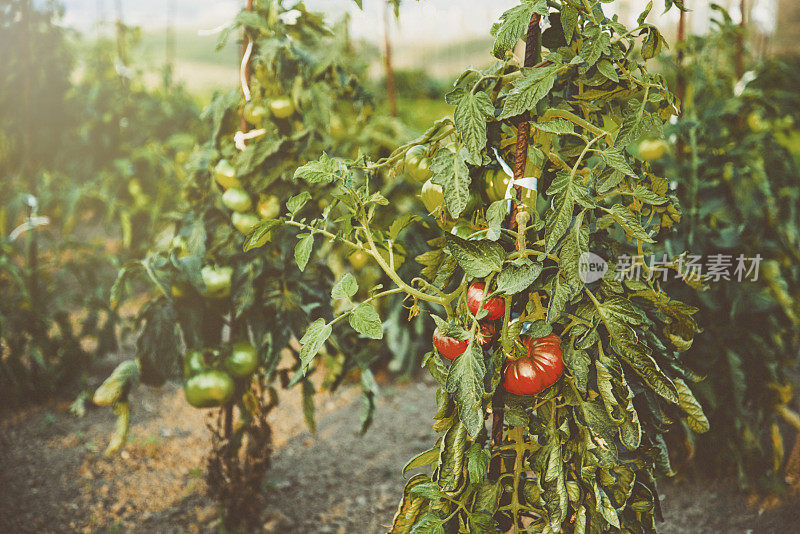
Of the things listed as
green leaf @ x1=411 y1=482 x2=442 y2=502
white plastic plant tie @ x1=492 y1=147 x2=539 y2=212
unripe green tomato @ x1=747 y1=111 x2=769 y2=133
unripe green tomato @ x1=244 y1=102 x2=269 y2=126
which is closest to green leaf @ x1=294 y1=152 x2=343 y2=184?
white plastic plant tie @ x1=492 y1=147 x2=539 y2=212

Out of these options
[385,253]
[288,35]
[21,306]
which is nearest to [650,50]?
[385,253]

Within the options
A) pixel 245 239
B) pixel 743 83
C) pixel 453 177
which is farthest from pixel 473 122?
pixel 743 83

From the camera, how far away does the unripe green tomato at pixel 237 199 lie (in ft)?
4.90

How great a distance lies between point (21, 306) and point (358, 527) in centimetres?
168

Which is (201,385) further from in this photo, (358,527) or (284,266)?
(358,527)

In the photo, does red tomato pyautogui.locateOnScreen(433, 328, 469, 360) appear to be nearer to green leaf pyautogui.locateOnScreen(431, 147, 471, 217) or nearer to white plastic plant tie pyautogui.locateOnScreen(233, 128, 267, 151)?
green leaf pyautogui.locateOnScreen(431, 147, 471, 217)

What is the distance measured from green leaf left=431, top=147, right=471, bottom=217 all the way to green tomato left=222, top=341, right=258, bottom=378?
88 cm

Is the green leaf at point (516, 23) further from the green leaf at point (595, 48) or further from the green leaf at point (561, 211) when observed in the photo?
the green leaf at point (561, 211)

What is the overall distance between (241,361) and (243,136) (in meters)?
0.58

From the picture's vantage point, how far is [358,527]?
74.4 inches

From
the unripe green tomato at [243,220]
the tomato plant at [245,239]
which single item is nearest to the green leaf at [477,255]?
the tomato plant at [245,239]

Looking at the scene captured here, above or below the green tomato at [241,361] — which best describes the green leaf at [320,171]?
above

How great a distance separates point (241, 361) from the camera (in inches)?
59.8

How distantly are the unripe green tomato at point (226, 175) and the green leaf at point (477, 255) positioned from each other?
82 cm
